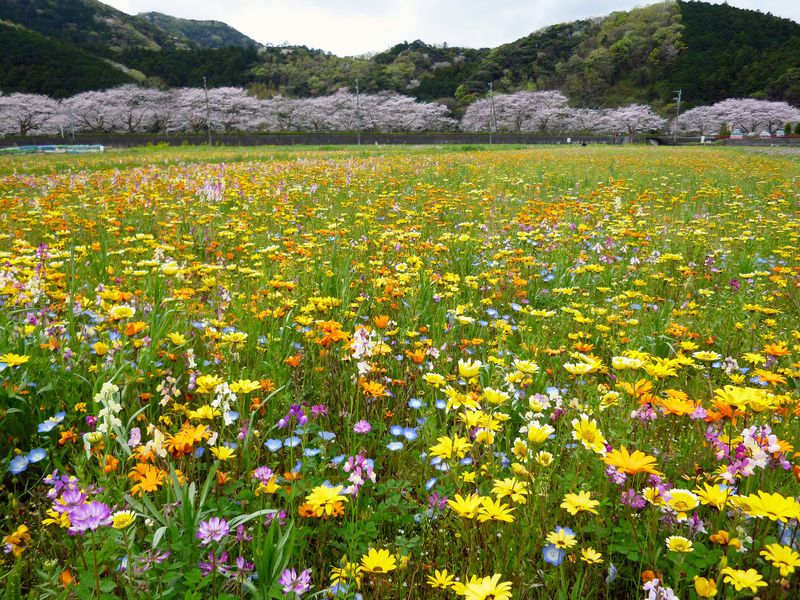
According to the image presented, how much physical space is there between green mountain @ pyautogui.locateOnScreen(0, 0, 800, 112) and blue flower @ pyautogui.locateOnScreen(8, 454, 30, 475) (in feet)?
255

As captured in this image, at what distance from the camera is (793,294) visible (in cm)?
340

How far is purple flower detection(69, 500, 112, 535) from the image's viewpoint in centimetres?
88

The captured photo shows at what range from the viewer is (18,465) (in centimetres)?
146

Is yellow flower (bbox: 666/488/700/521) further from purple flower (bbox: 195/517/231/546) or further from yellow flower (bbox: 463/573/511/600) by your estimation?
purple flower (bbox: 195/517/231/546)

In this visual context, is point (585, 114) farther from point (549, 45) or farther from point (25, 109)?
point (25, 109)

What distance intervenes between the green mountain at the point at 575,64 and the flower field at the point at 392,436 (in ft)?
249

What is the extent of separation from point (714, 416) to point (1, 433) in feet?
7.70

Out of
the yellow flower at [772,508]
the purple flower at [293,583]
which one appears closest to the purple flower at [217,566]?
the purple flower at [293,583]

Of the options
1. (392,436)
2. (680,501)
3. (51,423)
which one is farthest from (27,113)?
(680,501)

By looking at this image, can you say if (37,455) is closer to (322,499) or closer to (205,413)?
(205,413)

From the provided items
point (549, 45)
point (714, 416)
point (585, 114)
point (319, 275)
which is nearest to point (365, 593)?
point (714, 416)

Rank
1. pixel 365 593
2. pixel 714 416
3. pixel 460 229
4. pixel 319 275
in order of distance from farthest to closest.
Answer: pixel 460 229 → pixel 319 275 → pixel 714 416 → pixel 365 593

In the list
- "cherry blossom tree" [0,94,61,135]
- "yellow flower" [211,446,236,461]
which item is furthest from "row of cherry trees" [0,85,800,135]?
"yellow flower" [211,446,236,461]

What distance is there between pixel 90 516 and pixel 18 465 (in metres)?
0.82
